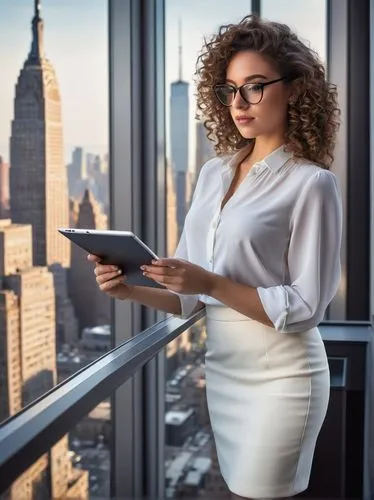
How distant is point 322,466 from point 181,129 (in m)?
1.64

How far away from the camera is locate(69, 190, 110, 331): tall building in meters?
2.63

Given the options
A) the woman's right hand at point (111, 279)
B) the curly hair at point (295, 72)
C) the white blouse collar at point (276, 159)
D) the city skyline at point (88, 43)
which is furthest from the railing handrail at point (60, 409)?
the city skyline at point (88, 43)

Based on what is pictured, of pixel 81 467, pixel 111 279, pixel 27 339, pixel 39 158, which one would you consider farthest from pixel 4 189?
pixel 81 467

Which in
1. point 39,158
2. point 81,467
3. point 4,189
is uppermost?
point 39,158

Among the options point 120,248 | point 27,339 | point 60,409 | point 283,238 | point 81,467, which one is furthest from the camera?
point 81,467

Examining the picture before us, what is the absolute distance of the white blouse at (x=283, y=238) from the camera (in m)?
1.66

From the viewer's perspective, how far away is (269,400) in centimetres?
176

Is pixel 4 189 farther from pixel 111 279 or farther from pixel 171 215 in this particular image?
pixel 171 215

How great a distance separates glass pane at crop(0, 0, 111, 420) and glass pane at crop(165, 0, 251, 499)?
1.40ft

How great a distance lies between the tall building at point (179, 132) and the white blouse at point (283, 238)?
57.3 inches

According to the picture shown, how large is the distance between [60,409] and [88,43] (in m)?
1.97

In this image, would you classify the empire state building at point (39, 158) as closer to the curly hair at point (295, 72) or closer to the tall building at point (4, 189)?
the tall building at point (4, 189)

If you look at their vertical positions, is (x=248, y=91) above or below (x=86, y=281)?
above

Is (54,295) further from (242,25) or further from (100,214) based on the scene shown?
(242,25)
